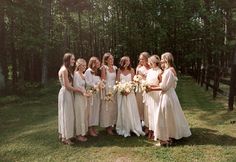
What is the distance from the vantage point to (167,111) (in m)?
8.38

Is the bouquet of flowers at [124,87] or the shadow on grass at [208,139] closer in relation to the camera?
the shadow on grass at [208,139]

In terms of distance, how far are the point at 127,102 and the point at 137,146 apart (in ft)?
4.87

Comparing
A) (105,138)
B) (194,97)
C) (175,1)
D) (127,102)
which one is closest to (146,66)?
(127,102)

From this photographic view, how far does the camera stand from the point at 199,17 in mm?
33125

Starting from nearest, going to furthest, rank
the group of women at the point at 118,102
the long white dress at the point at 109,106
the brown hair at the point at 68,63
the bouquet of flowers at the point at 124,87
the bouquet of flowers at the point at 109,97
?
1. the group of women at the point at 118,102
2. the brown hair at the point at 68,63
3. the bouquet of flowers at the point at 124,87
4. the bouquet of flowers at the point at 109,97
5. the long white dress at the point at 109,106

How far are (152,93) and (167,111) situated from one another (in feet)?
3.07

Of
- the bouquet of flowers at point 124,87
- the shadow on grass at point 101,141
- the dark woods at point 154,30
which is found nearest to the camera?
the shadow on grass at point 101,141

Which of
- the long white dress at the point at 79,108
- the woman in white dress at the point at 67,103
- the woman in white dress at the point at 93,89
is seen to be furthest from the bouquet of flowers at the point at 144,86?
the woman in white dress at the point at 67,103

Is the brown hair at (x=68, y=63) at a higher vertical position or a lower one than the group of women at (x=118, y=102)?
higher

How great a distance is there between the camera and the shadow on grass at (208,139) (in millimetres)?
8539

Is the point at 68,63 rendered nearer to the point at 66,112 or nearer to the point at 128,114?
the point at 66,112

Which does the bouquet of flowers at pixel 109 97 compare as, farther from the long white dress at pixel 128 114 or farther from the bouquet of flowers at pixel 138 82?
the bouquet of flowers at pixel 138 82

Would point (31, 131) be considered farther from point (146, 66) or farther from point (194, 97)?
point (194, 97)

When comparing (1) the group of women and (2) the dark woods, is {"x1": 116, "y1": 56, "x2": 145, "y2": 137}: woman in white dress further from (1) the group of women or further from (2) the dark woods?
(2) the dark woods
